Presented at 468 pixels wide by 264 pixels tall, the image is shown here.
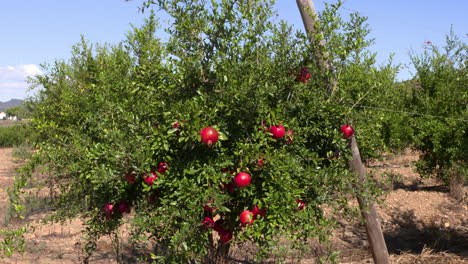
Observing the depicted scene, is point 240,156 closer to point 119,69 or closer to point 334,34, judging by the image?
point 334,34

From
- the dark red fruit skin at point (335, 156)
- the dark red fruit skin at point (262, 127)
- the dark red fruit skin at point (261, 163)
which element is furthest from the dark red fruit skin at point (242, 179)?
the dark red fruit skin at point (335, 156)

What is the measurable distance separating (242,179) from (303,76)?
1.08 m

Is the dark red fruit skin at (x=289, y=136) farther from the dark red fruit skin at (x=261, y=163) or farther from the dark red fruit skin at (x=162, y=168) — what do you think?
the dark red fruit skin at (x=162, y=168)

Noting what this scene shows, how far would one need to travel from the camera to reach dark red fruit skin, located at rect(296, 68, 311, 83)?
3.56m

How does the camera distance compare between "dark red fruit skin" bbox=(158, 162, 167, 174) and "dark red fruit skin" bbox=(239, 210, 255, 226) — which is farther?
"dark red fruit skin" bbox=(158, 162, 167, 174)

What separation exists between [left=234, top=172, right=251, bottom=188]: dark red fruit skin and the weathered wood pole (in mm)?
1196

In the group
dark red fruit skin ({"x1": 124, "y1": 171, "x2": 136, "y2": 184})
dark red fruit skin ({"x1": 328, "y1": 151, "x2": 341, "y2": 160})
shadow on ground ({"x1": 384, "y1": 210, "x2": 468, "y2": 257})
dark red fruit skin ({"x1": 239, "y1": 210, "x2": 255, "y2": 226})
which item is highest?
dark red fruit skin ({"x1": 328, "y1": 151, "x2": 341, "y2": 160})

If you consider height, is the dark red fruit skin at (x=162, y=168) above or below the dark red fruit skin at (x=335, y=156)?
below

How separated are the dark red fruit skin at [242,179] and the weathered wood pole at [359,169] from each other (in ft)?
3.92

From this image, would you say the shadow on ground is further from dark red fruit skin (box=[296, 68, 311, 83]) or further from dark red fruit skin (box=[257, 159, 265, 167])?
dark red fruit skin (box=[257, 159, 265, 167])

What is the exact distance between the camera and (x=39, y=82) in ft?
35.0

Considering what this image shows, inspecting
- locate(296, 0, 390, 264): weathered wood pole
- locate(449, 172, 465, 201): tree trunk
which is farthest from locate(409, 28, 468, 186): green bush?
locate(296, 0, 390, 264): weathered wood pole

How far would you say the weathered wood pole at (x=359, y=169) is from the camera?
3.72m

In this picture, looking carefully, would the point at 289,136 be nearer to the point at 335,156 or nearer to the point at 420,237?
the point at 335,156
